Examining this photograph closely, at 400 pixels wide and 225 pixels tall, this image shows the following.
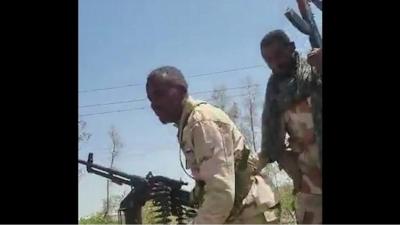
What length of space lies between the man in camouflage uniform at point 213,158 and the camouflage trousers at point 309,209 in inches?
3.1

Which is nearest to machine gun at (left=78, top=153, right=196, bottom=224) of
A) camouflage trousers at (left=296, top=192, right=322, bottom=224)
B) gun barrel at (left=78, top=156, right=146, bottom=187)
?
gun barrel at (left=78, top=156, right=146, bottom=187)

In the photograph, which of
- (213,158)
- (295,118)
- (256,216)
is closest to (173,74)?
(213,158)

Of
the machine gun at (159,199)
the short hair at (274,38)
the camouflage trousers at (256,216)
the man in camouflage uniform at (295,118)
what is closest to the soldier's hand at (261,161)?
the man in camouflage uniform at (295,118)

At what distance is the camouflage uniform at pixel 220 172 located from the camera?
6.08 feet

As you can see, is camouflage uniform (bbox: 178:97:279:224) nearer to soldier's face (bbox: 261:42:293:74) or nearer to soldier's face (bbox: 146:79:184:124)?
soldier's face (bbox: 146:79:184:124)

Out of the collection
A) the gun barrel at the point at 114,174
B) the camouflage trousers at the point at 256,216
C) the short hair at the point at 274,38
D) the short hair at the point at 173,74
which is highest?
the short hair at the point at 274,38

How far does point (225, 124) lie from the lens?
1.96m

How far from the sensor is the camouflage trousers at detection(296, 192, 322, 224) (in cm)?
196

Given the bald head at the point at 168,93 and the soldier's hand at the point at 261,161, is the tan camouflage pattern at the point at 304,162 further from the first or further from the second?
the bald head at the point at 168,93

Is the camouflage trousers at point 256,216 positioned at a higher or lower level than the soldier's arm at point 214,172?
lower
